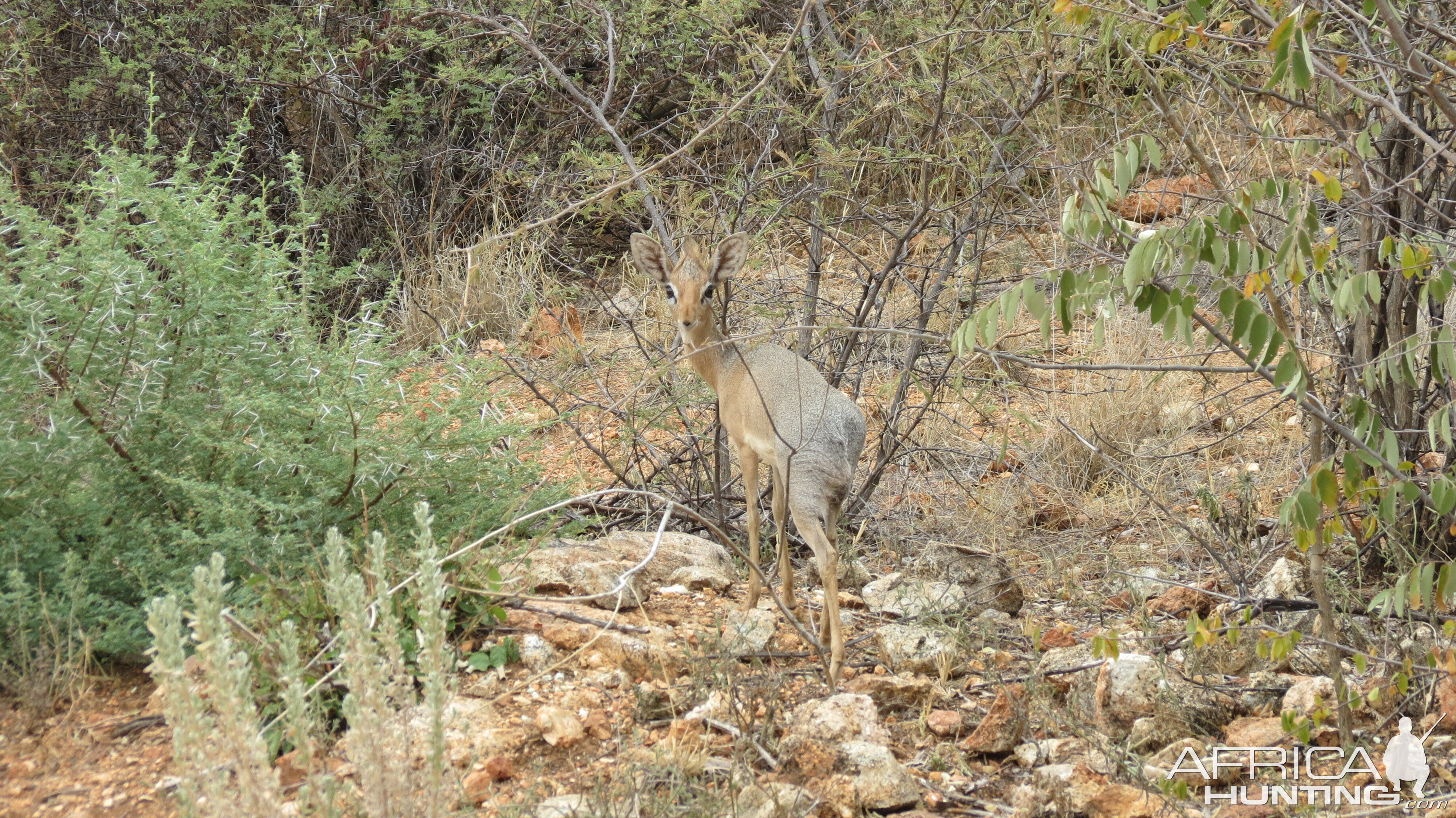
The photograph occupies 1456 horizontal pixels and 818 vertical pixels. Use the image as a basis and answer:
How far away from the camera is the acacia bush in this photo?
360 centimetres

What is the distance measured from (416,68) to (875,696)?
274 inches

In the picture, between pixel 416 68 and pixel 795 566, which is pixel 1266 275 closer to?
pixel 795 566

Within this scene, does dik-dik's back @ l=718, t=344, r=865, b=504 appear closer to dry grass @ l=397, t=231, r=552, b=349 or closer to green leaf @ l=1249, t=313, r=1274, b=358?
green leaf @ l=1249, t=313, r=1274, b=358

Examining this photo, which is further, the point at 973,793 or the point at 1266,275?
the point at 973,793

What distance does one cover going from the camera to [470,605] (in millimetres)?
3779

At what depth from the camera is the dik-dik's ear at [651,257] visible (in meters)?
4.72

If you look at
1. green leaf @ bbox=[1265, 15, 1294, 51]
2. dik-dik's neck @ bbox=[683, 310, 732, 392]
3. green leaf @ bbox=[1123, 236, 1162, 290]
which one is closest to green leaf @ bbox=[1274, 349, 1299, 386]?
green leaf @ bbox=[1123, 236, 1162, 290]

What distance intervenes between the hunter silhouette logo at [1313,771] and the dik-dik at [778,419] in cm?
117

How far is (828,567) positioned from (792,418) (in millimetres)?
617

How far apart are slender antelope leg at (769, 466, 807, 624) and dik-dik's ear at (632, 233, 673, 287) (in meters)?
0.93

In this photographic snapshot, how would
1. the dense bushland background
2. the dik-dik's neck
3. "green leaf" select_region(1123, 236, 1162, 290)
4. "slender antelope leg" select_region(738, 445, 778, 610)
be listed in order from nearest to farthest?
"green leaf" select_region(1123, 236, 1162, 290)
the dense bushland background
"slender antelope leg" select_region(738, 445, 778, 610)
the dik-dik's neck

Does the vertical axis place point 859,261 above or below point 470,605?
above

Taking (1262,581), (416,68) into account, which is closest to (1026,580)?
(1262,581)

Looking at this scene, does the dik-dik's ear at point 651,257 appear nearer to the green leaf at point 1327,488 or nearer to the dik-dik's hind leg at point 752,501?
the dik-dik's hind leg at point 752,501
